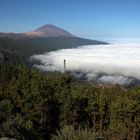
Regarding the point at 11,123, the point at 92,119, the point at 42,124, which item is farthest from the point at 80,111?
the point at 11,123

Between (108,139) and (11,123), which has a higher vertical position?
(11,123)

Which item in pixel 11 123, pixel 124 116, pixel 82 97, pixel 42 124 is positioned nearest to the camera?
pixel 11 123

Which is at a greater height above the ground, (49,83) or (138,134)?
(49,83)

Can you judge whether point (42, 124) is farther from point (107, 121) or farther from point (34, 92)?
point (107, 121)

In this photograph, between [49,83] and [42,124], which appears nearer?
[42,124]

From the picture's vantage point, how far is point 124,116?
3081 inches

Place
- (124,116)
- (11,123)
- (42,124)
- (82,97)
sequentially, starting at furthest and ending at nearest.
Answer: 1. (82,97)
2. (42,124)
3. (124,116)
4. (11,123)

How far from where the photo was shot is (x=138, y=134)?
80.6 metres

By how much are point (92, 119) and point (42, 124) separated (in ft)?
42.5

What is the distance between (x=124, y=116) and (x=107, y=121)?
391 inches

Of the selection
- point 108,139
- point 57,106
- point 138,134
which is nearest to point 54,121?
point 57,106

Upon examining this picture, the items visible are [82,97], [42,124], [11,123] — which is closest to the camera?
[11,123]

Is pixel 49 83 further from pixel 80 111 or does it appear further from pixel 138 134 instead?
pixel 138 134

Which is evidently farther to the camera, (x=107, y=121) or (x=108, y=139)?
(x=107, y=121)
